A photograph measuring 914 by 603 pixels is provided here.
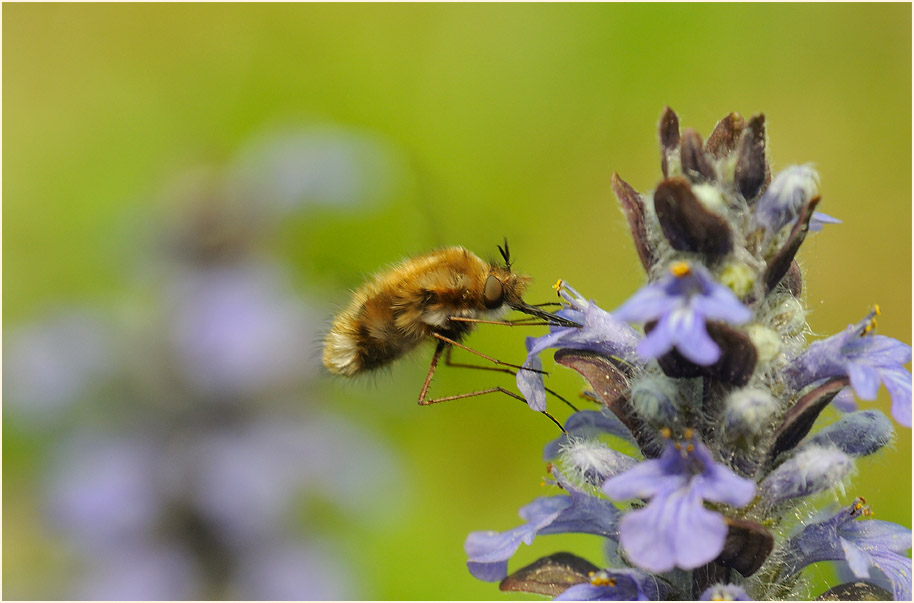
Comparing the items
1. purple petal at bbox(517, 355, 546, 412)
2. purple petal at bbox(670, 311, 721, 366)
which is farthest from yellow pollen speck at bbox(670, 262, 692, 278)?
purple petal at bbox(517, 355, 546, 412)

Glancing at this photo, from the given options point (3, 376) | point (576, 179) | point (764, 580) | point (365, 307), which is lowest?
point (764, 580)

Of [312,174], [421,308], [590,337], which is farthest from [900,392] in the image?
[312,174]

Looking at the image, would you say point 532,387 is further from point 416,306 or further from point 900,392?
point 416,306

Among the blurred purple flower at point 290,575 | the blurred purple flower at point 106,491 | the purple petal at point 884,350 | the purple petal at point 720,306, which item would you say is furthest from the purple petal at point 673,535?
the blurred purple flower at point 106,491

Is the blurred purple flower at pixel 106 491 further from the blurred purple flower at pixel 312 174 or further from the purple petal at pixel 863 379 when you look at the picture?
the purple petal at pixel 863 379

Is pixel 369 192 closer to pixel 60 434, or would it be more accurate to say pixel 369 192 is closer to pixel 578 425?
pixel 60 434

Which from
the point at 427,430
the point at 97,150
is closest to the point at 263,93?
the point at 97,150

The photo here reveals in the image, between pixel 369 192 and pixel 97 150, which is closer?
pixel 369 192
